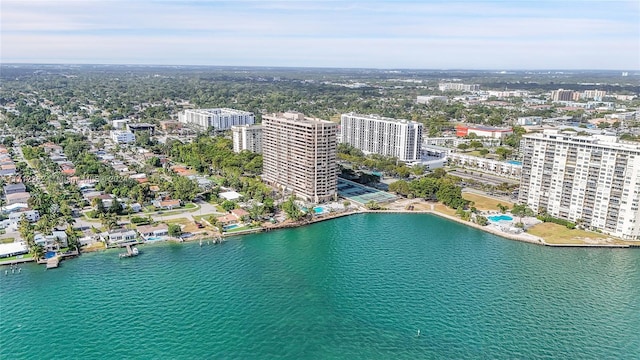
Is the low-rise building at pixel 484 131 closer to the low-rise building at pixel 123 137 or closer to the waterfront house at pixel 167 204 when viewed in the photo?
the low-rise building at pixel 123 137

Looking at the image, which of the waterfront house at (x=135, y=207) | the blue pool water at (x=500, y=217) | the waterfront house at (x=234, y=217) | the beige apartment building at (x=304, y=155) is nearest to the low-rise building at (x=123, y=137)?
the waterfront house at (x=135, y=207)

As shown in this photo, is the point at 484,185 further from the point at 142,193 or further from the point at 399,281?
the point at 142,193

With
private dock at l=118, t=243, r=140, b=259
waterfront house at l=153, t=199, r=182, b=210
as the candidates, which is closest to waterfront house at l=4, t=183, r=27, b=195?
waterfront house at l=153, t=199, r=182, b=210

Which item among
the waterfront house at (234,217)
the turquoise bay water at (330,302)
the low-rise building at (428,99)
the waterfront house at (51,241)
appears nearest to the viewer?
the turquoise bay water at (330,302)

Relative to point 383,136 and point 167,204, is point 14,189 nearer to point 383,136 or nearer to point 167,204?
point 167,204

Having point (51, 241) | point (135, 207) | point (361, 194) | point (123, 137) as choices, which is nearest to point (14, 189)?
point (135, 207)

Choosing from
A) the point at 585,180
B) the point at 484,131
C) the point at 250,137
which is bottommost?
the point at 484,131
